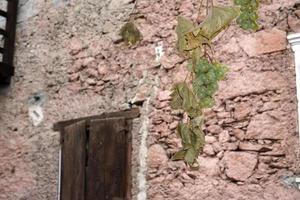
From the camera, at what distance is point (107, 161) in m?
3.35

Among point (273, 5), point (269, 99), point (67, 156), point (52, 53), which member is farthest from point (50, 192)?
point (273, 5)

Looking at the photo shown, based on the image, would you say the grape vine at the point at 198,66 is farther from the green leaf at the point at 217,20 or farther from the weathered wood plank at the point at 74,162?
the weathered wood plank at the point at 74,162

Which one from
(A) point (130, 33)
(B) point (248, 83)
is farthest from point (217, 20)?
(A) point (130, 33)

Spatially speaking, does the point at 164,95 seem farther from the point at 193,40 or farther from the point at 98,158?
the point at 193,40

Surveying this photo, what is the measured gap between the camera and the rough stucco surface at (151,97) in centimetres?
274

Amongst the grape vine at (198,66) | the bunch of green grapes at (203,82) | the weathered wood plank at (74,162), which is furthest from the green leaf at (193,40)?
the weathered wood plank at (74,162)

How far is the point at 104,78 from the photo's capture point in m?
3.60

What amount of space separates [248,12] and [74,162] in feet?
5.80

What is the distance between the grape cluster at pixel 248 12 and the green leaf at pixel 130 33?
0.98 meters

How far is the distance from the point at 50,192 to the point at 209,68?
193 centimetres

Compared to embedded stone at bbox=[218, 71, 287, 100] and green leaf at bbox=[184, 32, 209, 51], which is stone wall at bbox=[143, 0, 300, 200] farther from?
green leaf at bbox=[184, 32, 209, 51]

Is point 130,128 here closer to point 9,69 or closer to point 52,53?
point 52,53

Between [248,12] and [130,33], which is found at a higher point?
[130,33]

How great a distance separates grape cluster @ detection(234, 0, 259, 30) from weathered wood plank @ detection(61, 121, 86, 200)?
1474mm
